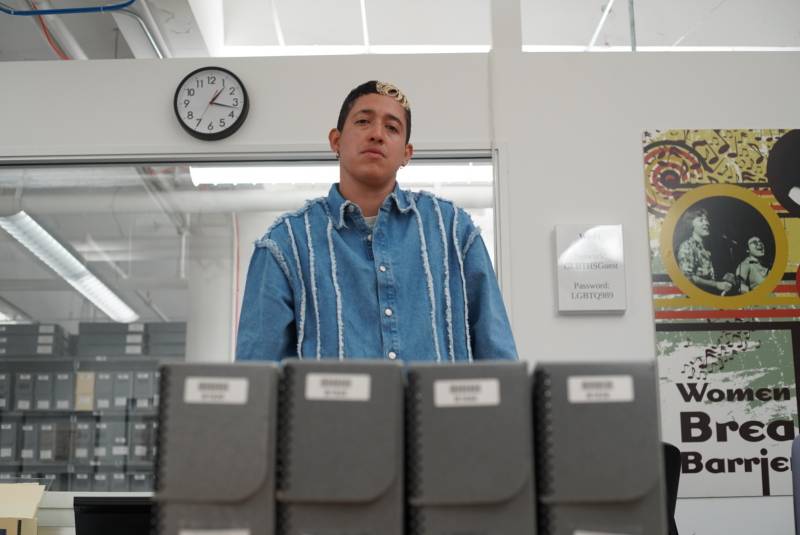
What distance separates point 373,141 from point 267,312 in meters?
0.39

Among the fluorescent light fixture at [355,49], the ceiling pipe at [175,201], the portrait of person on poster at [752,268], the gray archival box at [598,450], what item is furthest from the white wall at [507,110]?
the gray archival box at [598,450]

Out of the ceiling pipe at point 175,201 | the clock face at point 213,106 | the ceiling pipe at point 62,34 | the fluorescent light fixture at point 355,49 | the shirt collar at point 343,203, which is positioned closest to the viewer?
the shirt collar at point 343,203

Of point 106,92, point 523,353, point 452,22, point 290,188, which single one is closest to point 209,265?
point 290,188

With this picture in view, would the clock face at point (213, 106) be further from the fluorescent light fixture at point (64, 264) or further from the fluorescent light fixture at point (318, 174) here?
the fluorescent light fixture at point (64, 264)

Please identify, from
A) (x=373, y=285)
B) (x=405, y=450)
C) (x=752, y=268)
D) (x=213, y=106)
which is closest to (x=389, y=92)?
(x=373, y=285)

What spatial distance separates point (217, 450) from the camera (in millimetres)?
868

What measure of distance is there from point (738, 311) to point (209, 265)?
6.86 ft

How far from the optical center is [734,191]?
355 cm

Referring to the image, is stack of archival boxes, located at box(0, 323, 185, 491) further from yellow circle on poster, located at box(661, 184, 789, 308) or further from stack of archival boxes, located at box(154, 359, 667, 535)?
stack of archival boxes, located at box(154, 359, 667, 535)

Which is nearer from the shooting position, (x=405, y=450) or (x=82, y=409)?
(x=405, y=450)

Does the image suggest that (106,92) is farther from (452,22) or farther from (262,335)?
(262,335)

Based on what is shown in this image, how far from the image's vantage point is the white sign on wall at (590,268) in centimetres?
339

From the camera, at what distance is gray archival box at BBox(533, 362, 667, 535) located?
0.88m

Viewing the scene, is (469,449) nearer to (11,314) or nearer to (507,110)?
(507,110)
